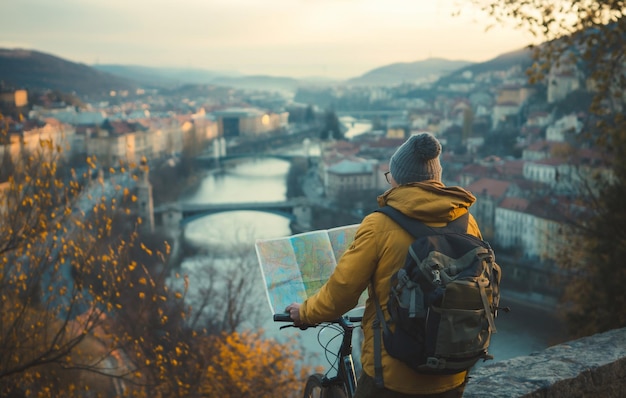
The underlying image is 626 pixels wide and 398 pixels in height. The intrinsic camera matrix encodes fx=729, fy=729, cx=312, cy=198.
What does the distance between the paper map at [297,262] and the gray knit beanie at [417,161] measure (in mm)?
140

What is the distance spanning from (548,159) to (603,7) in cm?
1392

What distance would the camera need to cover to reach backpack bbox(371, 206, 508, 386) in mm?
607

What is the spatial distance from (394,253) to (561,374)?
1.33 feet

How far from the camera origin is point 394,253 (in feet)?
2.10

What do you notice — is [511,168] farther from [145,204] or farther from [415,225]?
[415,225]

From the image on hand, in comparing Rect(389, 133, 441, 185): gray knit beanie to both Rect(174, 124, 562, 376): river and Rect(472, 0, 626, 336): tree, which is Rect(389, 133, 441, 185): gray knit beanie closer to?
Rect(174, 124, 562, 376): river

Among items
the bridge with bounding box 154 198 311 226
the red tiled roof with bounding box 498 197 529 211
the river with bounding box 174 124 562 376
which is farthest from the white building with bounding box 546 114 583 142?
the bridge with bounding box 154 198 311 226

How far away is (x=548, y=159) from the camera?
49.3 feet

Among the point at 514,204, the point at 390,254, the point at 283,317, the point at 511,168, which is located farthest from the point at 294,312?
the point at 511,168

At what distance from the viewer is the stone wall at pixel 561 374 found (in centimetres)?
88

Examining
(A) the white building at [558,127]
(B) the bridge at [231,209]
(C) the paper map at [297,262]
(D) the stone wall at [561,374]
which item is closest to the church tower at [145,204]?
(B) the bridge at [231,209]

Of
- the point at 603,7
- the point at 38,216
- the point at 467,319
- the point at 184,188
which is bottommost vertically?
the point at 184,188

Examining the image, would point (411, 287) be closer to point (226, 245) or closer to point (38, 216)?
point (38, 216)

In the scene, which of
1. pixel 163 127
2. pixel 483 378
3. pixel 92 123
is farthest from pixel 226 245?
pixel 163 127
